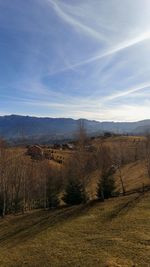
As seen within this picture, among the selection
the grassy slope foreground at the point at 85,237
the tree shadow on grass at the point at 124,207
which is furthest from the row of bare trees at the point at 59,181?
the grassy slope foreground at the point at 85,237

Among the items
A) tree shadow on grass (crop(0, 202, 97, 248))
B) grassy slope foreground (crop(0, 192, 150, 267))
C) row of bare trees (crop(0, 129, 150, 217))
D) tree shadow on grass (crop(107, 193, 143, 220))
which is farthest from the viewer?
row of bare trees (crop(0, 129, 150, 217))

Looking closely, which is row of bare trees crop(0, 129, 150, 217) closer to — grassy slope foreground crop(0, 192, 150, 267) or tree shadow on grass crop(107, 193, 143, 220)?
tree shadow on grass crop(107, 193, 143, 220)

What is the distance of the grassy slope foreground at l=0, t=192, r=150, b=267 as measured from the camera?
996 inches

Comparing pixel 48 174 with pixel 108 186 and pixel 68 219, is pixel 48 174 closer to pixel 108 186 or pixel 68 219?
pixel 108 186

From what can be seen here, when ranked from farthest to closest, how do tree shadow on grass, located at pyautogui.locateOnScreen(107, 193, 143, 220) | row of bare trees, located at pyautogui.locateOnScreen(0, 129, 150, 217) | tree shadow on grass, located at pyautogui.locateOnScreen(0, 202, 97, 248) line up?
1. row of bare trees, located at pyautogui.locateOnScreen(0, 129, 150, 217)
2. tree shadow on grass, located at pyautogui.locateOnScreen(107, 193, 143, 220)
3. tree shadow on grass, located at pyautogui.locateOnScreen(0, 202, 97, 248)

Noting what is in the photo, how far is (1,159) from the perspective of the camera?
199ft

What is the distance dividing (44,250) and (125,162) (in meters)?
91.5

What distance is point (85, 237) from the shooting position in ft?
103

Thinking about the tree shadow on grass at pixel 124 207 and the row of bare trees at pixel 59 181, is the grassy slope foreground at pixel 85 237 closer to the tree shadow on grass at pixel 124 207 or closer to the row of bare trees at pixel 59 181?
the tree shadow on grass at pixel 124 207

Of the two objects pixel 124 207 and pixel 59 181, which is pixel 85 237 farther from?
pixel 59 181

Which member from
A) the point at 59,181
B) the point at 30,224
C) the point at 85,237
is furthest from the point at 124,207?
the point at 59,181

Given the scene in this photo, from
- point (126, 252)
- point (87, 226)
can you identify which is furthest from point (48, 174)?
point (126, 252)

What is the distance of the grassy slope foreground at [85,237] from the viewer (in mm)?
25305

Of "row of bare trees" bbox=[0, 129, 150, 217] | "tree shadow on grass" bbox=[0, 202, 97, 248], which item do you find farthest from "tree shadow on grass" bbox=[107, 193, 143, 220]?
"row of bare trees" bbox=[0, 129, 150, 217]
